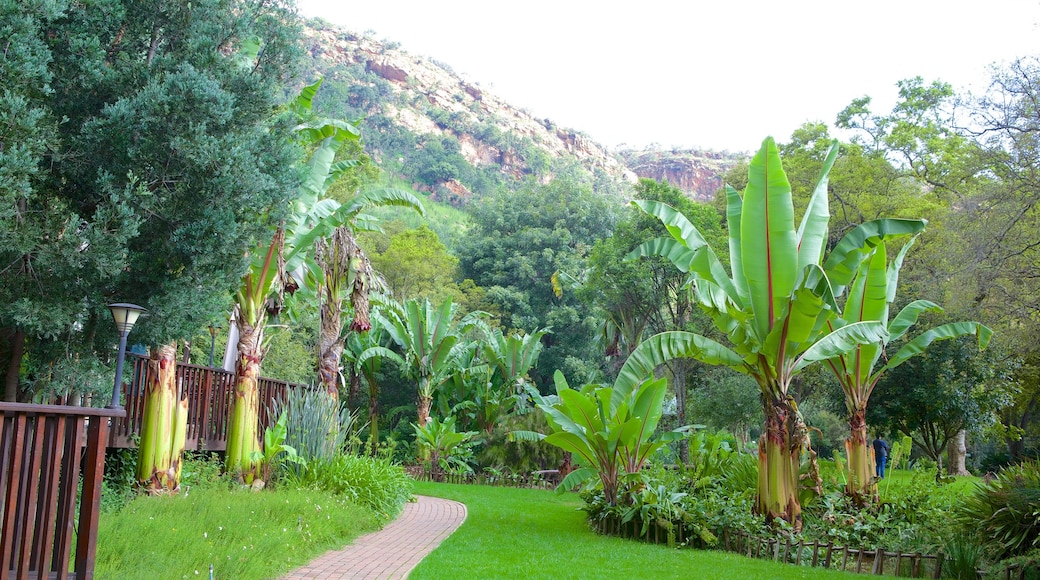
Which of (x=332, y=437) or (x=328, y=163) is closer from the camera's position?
(x=328, y=163)

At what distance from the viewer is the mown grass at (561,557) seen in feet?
24.3

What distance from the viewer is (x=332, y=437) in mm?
12508

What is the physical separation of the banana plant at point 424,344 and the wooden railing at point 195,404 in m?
8.73

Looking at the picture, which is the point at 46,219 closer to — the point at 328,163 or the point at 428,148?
the point at 328,163

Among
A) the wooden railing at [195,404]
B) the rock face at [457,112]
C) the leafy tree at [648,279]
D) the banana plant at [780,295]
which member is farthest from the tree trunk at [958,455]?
the rock face at [457,112]

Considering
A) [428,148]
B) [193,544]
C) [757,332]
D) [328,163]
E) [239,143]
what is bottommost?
[193,544]

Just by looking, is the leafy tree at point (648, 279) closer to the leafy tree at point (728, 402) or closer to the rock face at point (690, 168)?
the leafy tree at point (728, 402)

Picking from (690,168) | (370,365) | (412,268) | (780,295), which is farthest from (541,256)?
(690,168)

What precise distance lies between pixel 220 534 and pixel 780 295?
6921 millimetres

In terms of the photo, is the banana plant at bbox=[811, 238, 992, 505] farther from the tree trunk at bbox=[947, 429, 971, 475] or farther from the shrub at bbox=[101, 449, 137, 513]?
the tree trunk at bbox=[947, 429, 971, 475]

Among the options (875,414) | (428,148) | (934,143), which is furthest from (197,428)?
(428,148)

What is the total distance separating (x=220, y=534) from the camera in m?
7.31

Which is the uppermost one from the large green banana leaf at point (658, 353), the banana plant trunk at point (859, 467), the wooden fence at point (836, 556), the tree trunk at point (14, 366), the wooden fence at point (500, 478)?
the large green banana leaf at point (658, 353)

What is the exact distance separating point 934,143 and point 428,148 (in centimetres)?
5793
